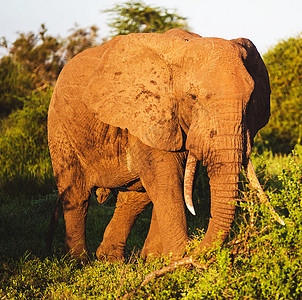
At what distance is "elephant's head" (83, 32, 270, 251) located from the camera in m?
3.50

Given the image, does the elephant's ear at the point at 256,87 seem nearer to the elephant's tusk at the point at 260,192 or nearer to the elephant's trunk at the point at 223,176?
the elephant's tusk at the point at 260,192

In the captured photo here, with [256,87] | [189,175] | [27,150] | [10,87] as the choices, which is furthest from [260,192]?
[10,87]

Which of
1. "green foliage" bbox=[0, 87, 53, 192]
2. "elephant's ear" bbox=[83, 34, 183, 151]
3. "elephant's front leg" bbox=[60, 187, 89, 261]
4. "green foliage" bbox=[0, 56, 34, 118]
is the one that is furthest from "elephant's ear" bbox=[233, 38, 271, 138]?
"green foliage" bbox=[0, 56, 34, 118]

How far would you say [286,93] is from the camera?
50.8 feet

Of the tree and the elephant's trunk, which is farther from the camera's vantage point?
the tree

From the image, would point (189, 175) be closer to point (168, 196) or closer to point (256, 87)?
point (168, 196)

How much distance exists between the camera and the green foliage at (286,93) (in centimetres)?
1505

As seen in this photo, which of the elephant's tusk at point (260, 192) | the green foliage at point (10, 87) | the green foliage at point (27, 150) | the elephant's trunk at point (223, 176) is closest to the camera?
the elephant's tusk at point (260, 192)

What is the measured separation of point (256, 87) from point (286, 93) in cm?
1180

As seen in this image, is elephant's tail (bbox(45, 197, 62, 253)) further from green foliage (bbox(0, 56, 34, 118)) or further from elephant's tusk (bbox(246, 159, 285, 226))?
green foliage (bbox(0, 56, 34, 118))

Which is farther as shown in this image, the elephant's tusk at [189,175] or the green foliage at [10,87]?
the green foliage at [10,87]

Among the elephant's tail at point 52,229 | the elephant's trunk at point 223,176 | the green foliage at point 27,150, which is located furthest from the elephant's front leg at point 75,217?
the green foliage at point 27,150

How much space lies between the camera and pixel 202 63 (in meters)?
3.67

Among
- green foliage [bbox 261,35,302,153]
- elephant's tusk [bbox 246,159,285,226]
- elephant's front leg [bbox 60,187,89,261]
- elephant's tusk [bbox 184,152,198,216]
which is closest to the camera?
elephant's tusk [bbox 246,159,285,226]
